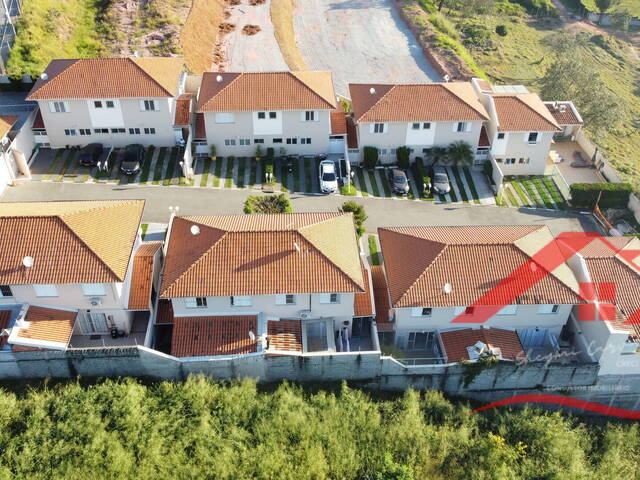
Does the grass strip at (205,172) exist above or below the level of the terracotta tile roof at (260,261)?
below

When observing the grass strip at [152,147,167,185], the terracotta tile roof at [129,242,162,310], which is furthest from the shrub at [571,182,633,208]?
the grass strip at [152,147,167,185]

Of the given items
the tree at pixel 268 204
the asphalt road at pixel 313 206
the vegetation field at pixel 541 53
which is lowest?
the vegetation field at pixel 541 53

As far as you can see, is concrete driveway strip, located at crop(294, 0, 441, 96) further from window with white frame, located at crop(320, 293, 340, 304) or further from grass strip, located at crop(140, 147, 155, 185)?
window with white frame, located at crop(320, 293, 340, 304)

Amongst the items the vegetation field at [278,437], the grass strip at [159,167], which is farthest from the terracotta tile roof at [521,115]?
the grass strip at [159,167]

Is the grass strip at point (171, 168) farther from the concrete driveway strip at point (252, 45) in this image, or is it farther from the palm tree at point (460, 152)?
the palm tree at point (460, 152)

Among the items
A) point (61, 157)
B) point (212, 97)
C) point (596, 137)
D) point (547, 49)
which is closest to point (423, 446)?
point (212, 97)

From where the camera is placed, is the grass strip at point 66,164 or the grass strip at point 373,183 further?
the grass strip at point 373,183

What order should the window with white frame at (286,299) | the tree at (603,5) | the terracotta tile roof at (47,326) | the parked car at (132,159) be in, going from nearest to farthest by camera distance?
the terracotta tile roof at (47,326) < the window with white frame at (286,299) < the parked car at (132,159) < the tree at (603,5)
